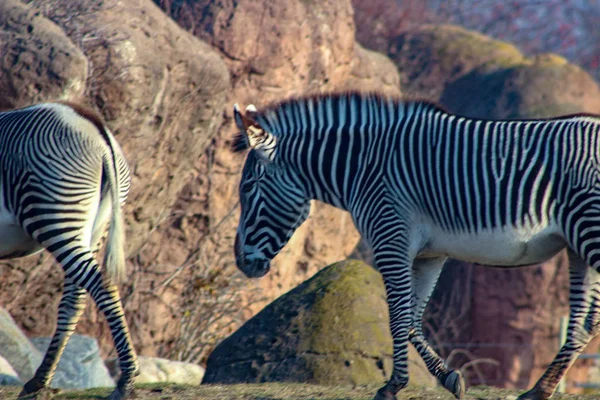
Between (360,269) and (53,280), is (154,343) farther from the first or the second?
(360,269)

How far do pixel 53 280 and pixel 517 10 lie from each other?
1985cm

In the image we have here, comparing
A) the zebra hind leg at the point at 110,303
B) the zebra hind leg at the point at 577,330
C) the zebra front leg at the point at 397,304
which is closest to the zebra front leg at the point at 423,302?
the zebra front leg at the point at 397,304

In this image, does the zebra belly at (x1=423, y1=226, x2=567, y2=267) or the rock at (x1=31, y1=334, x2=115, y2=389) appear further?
the rock at (x1=31, y1=334, x2=115, y2=389)

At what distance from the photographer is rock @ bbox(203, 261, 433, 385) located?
673 cm

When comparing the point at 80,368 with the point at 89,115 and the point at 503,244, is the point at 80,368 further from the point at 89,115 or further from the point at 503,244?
the point at 503,244

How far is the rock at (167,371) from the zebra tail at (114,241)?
3141 mm

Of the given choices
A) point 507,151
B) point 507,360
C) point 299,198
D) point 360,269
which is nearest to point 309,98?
point 299,198

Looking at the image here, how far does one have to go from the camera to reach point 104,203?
18.7 feet

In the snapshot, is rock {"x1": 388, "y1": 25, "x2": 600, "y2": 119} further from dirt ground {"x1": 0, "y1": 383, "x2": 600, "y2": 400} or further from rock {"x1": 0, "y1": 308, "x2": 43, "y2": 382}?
rock {"x1": 0, "y1": 308, "x2": 43, "y2": 382}

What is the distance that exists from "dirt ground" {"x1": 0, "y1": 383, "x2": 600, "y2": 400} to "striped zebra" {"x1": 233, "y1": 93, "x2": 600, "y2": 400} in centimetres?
28

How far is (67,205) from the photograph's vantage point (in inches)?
215

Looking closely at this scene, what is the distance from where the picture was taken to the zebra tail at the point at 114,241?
528 cm

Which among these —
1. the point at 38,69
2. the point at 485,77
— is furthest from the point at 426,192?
the point at 485,77

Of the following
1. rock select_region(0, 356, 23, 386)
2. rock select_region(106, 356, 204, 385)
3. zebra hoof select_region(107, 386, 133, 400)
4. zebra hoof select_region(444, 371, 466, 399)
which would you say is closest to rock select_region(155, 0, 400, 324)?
rock select_region(106, 356, 204, 385)
